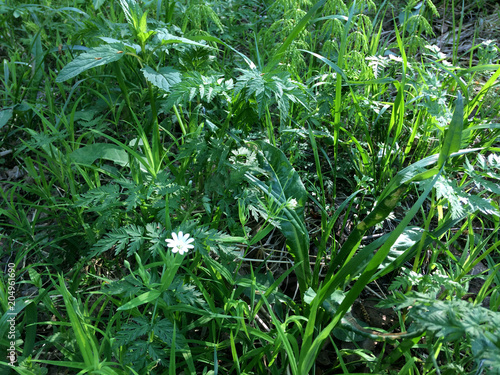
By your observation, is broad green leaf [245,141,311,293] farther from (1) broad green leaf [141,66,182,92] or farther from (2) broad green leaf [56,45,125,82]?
(2) broad green leaf [56,45,125,82]

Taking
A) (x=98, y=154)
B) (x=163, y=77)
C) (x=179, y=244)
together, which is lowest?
(x=98, y=154)

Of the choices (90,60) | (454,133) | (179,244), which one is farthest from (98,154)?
(454,133)

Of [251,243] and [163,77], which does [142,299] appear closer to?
[251,243]

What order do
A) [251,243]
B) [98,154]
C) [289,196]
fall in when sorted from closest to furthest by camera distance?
1. [251,243]
2. [289,196]
3. [98,154]

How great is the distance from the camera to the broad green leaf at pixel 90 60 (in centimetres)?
139

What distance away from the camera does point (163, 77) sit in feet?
4.85

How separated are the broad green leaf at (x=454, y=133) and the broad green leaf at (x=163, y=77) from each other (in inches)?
38.1

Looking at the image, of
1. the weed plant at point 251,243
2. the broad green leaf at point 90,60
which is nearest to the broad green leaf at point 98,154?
the weed plant at point 251,243

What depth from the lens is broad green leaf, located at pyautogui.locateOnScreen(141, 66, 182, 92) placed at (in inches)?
56.7

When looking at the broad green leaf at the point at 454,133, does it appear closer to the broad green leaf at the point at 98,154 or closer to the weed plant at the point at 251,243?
the weed plant at the point at 251,243

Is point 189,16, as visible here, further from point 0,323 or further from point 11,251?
point 0,323

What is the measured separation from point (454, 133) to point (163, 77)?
105 centimetres

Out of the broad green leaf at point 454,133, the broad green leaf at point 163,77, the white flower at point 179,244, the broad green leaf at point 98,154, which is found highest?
the broad green leaf at point 454,133

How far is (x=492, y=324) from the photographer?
0.95m
